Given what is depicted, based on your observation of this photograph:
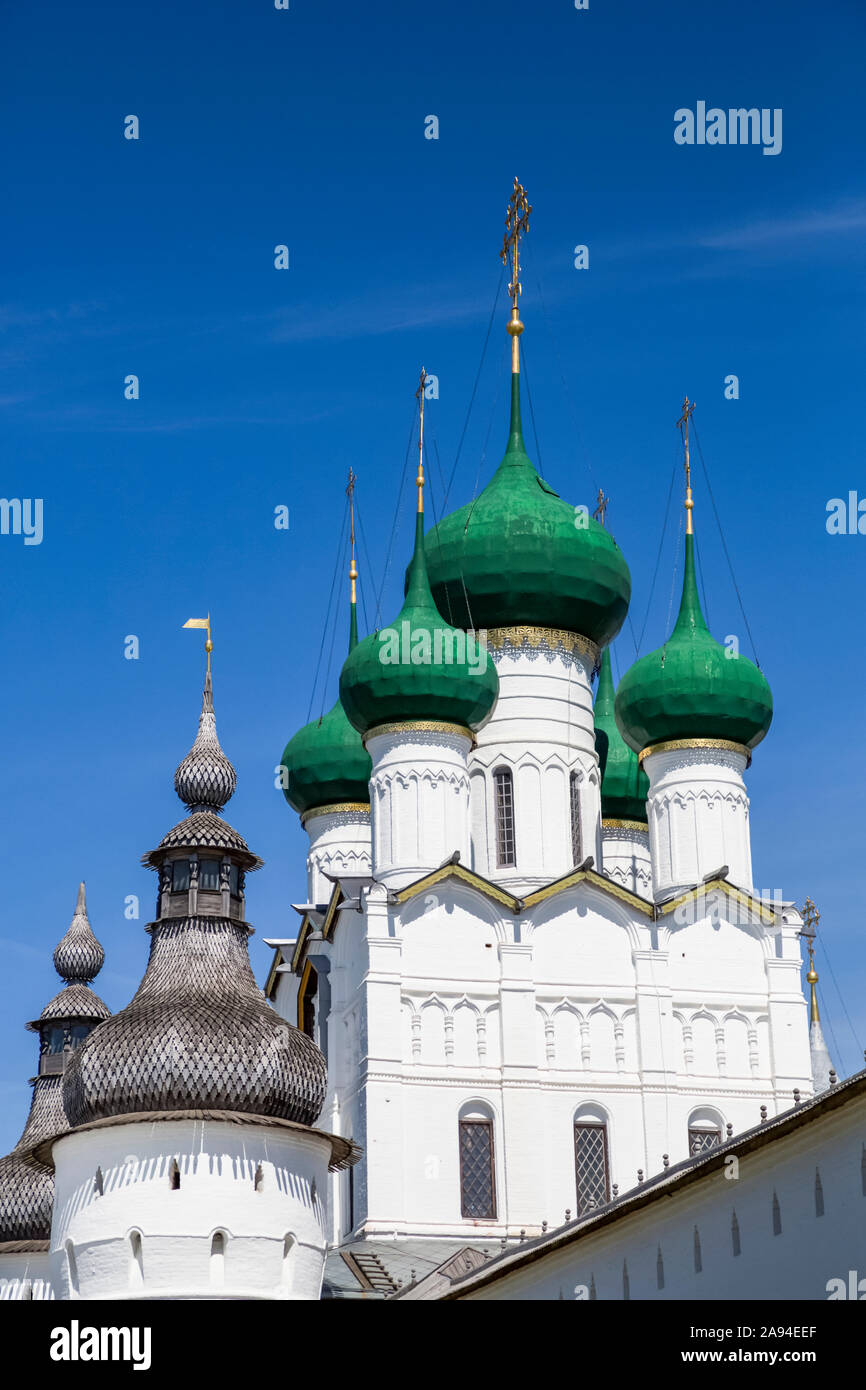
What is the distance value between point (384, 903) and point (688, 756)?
181 inches

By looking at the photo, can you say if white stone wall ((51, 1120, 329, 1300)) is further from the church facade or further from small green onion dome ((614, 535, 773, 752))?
small green onion dome ((614, 535, 773, 752))

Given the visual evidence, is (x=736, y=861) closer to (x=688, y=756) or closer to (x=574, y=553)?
(x=688, y=756)

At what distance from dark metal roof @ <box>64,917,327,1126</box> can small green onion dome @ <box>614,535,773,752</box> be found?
830cm

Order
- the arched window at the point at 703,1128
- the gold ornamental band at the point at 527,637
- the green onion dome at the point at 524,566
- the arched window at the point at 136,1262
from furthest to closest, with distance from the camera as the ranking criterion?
the gold ornamental band at the point at 527,637 → the green onion dome at the point at 524,566 → the arched window at the point at 703,1128 → the arched window at the point at 136,1262

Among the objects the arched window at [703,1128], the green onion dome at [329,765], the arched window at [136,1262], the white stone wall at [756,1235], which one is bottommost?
the white stone wall at [756,1235]

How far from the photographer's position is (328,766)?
102ft

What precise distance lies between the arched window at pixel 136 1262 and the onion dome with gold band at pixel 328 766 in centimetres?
1282

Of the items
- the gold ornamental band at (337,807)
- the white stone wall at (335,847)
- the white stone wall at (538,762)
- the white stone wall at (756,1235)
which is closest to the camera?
the white stone wall at (756,1235)

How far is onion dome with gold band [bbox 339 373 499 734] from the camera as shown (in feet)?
84.3

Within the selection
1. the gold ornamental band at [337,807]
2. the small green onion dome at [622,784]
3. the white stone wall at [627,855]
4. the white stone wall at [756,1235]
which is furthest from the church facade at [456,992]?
the white stone wall at [756,1235]

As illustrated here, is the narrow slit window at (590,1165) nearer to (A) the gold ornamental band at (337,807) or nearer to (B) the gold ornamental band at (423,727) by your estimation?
(B) the gold ornamental band at (423,727)

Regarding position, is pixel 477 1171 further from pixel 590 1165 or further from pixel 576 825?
pixel 576 825

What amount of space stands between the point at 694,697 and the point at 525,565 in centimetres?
263

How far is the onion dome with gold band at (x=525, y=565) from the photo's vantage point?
2731 centimetres
